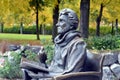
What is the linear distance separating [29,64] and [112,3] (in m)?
20.2

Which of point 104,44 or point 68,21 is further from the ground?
point 68,21

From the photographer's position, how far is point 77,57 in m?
4.47

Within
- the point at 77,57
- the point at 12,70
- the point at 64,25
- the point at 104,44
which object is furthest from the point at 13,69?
the point at 77,57

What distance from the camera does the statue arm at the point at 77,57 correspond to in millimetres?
4480

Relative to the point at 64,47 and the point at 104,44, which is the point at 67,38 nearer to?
the point at 64,47

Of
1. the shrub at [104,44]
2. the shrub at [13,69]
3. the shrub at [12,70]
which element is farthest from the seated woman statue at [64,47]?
the shrub at [104,44]

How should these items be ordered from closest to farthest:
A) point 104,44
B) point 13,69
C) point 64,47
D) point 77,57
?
point 77,57 → point 64,47 → point 13,69 → point 104,44

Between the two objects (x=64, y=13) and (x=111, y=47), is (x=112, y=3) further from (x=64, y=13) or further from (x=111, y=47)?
(x=64, y=13)

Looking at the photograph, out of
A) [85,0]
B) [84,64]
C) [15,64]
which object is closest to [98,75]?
[84,64]

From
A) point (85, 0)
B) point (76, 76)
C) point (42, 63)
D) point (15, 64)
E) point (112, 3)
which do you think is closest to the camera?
point (76, 76)

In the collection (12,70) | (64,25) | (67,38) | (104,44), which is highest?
(64,25)

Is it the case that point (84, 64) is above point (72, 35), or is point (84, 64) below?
below

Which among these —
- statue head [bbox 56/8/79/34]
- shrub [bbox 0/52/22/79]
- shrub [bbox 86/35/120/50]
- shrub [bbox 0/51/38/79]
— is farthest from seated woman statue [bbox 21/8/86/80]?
shrub [bbox 86/35/120/50]

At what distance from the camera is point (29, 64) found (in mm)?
4719
